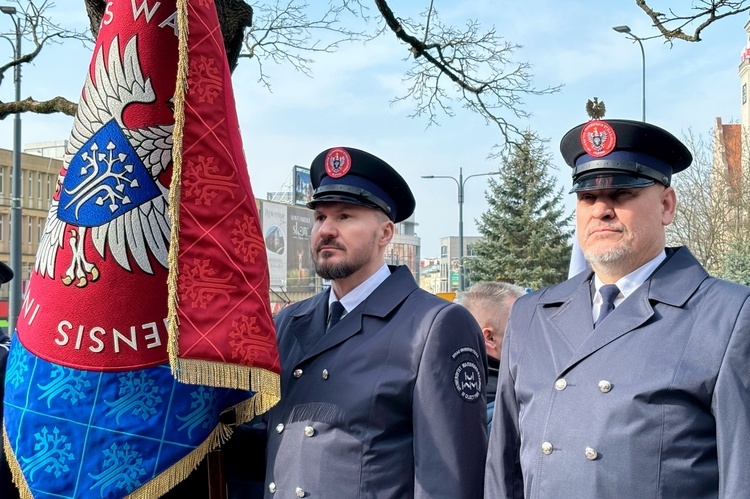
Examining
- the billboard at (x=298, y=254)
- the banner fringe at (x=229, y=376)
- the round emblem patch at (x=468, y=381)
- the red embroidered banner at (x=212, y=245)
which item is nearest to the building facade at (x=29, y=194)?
the billboard at (x=298, y=254)

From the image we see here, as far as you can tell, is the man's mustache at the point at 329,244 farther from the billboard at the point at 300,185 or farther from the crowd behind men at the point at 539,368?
the billboard at the point at 300,185

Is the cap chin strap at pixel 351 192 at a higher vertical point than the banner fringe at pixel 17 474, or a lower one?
higher

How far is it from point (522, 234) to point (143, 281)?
120 ft

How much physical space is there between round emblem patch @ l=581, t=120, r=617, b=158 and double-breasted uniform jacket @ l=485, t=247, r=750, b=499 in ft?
1.30

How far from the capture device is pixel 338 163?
3.54 meters

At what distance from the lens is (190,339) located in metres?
2.86

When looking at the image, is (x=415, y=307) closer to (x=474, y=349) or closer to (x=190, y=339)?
(x=474, y=349)

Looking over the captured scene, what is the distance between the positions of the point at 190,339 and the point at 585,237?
1.32 metres

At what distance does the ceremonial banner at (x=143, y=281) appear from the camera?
2.95 meters

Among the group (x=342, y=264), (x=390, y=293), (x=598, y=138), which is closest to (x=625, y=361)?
(x=598, y=138)

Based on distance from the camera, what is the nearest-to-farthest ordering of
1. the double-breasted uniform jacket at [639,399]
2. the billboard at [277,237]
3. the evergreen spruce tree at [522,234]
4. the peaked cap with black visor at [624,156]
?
→ the double-breasted uniform jacket at [639,399] < the peaked cap with black visor at [624,156] < the evergreen spruce tree at [522,234] < the billboard at [277,237]

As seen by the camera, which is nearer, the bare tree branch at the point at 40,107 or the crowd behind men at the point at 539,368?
the crowd behind men at the point at 539,368

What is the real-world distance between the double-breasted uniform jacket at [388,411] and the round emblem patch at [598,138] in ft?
2.47

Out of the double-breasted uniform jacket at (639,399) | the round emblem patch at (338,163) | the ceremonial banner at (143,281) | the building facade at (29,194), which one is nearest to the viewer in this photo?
the double-breasted uniform jacket at (639,399)
